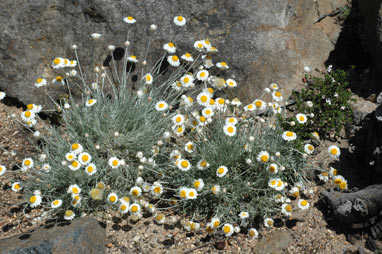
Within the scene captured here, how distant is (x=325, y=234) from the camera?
345 cm

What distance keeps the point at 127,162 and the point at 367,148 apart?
2.16 meters

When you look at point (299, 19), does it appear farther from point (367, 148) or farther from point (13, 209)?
point (13, 209)

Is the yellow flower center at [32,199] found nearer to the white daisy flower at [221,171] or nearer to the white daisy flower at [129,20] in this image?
the white daisy flower at [221,171]

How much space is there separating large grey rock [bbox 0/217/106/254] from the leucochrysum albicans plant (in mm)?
166

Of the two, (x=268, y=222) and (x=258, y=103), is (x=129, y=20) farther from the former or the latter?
(x=268, y=222)

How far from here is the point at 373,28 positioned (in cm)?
452

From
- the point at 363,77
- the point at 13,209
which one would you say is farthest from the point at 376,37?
the point at 13,209

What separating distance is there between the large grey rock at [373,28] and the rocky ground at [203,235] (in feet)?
5.92

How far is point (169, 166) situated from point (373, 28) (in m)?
2.66

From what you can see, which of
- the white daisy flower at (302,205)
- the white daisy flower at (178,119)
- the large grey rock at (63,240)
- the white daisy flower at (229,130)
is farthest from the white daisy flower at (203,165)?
the large grey rock at (63,240)

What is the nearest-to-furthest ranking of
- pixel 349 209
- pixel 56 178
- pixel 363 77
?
pixel 349 209
pixel 56 178
pixel 363 77

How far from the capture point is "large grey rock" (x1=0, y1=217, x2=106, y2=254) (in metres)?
2.98

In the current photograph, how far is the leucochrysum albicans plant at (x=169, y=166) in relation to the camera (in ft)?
11.2

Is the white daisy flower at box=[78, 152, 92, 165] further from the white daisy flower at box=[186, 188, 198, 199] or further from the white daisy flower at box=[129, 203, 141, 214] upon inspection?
the white daisy flower at box=[186, 188, 198, 199]
